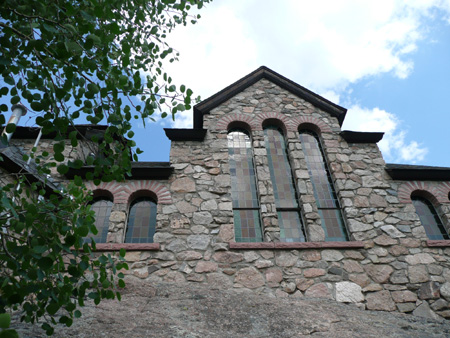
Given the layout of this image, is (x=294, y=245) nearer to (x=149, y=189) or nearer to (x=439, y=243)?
(x=439, y=243)

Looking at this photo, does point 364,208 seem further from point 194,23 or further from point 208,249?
point 194,23

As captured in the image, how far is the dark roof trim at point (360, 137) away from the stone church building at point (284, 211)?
0.02m

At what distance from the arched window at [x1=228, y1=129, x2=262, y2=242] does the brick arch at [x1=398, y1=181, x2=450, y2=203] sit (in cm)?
318

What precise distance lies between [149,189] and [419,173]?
19.7ft

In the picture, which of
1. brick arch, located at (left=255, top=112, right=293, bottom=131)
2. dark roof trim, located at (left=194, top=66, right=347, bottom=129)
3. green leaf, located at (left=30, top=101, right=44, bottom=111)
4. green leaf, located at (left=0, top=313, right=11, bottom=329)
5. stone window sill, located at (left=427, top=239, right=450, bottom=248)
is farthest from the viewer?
dark roof trim, located at (left=194, top=66, right=347, bottom=129)

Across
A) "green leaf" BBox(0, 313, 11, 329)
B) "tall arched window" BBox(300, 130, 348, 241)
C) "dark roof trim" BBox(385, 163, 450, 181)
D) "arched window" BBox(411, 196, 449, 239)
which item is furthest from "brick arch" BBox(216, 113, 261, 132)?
"green leaf" BBox(0, 313, 11, 329)

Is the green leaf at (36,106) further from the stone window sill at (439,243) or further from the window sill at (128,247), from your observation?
the stone window sill at (439,243)

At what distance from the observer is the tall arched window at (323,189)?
6619mm

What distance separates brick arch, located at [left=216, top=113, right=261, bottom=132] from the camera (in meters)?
8.00

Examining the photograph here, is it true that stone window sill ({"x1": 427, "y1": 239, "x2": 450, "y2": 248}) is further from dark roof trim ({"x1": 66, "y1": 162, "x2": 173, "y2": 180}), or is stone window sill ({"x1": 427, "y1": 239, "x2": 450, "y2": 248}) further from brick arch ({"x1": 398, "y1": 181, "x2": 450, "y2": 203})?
dark roof trim ({"x1": 66, "y1": 162, "x2": 173, "y2": 180})

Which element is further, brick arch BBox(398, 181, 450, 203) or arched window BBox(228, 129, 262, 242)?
brick arch BBox(398, 181, 450, 203)

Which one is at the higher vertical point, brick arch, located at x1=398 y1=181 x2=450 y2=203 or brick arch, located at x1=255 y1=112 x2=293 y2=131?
brick arch, located at x1=255 y1=112 x2=293 y2=131

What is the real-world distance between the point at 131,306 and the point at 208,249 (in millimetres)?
1810

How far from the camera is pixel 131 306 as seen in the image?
4.57m
